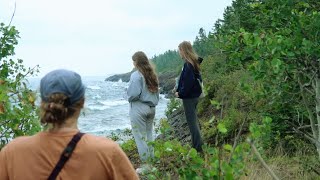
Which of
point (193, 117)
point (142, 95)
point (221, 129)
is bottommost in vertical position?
point (193, 117)

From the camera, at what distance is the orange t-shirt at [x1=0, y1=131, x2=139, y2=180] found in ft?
8.00

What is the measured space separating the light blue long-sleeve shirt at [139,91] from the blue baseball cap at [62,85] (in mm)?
4638

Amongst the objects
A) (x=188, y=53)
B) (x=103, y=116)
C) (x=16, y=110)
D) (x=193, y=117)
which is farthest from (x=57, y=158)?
(x=103, y=116)

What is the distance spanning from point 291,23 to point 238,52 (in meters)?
0.57

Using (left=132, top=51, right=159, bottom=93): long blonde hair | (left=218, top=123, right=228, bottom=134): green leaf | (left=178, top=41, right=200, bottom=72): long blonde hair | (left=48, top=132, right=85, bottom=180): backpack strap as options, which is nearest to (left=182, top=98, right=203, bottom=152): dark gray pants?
(left=178, top=41, right=200, bottom=72): long blonde hair

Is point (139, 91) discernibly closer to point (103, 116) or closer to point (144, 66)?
point (144, 66)

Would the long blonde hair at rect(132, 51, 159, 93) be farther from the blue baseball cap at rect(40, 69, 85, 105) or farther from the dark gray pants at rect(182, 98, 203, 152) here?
the blue baseball cap at rect(40, 69, 85, 105)

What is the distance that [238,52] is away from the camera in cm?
488

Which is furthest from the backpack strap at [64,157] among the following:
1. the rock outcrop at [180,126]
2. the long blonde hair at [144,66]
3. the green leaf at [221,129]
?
the rock outcrop at [180,126]

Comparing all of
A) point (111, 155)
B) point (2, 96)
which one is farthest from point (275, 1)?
point (111, 155)

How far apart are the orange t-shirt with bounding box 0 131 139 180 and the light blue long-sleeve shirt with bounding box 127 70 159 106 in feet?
15.4

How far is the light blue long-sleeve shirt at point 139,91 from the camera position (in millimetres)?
7219

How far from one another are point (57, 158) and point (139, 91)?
487 cm

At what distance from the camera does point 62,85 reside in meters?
2.51
